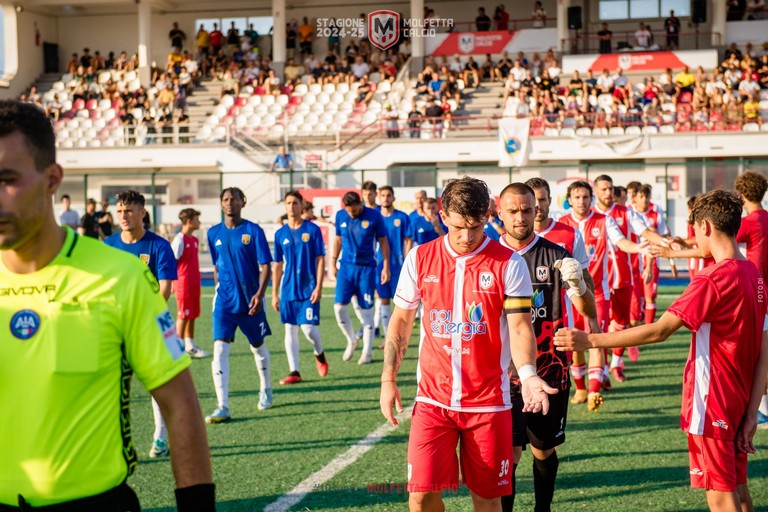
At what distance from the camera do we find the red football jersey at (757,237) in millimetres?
7035

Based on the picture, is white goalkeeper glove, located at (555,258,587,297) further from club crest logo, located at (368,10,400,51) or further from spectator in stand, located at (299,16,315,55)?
spectator in stand, located at (299,16,315,55)

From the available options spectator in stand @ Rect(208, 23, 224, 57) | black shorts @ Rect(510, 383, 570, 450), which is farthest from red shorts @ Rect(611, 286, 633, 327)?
spectator in stand @ Rect(208, 23, 224, 57)

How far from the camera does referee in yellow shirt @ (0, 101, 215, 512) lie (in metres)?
2.43

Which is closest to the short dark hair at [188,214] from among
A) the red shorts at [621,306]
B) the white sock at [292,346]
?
the white sock at [292,346]

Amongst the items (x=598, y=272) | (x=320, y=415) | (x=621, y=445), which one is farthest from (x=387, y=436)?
(x=598, y=272)

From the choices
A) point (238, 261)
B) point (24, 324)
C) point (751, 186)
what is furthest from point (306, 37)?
point (24, 324)

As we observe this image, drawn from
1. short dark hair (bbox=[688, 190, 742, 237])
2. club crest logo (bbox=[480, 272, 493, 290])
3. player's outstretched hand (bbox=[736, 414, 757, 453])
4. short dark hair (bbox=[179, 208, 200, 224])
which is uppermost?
short dark hair (bbox=[179, 208, 200, 224])

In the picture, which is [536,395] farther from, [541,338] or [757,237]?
[757,237]

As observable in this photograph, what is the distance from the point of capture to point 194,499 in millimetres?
2465

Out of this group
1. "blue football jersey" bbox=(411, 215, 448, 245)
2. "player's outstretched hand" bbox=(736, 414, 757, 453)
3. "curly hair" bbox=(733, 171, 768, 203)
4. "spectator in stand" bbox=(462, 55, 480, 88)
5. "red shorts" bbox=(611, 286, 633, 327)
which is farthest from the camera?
"spectator in stand" bbox=(462, 55, 480, 88)

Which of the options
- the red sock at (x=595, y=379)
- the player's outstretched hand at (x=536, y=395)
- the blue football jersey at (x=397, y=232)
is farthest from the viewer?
the blue football jersey at (x=397, y=232)

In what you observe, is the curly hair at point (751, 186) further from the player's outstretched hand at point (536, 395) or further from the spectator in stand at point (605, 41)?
the spectator in stand at point (605, 41)

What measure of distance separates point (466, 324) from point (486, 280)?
9.5 inches

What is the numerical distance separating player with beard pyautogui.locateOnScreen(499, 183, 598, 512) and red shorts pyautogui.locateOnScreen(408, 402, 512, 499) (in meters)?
0.88
